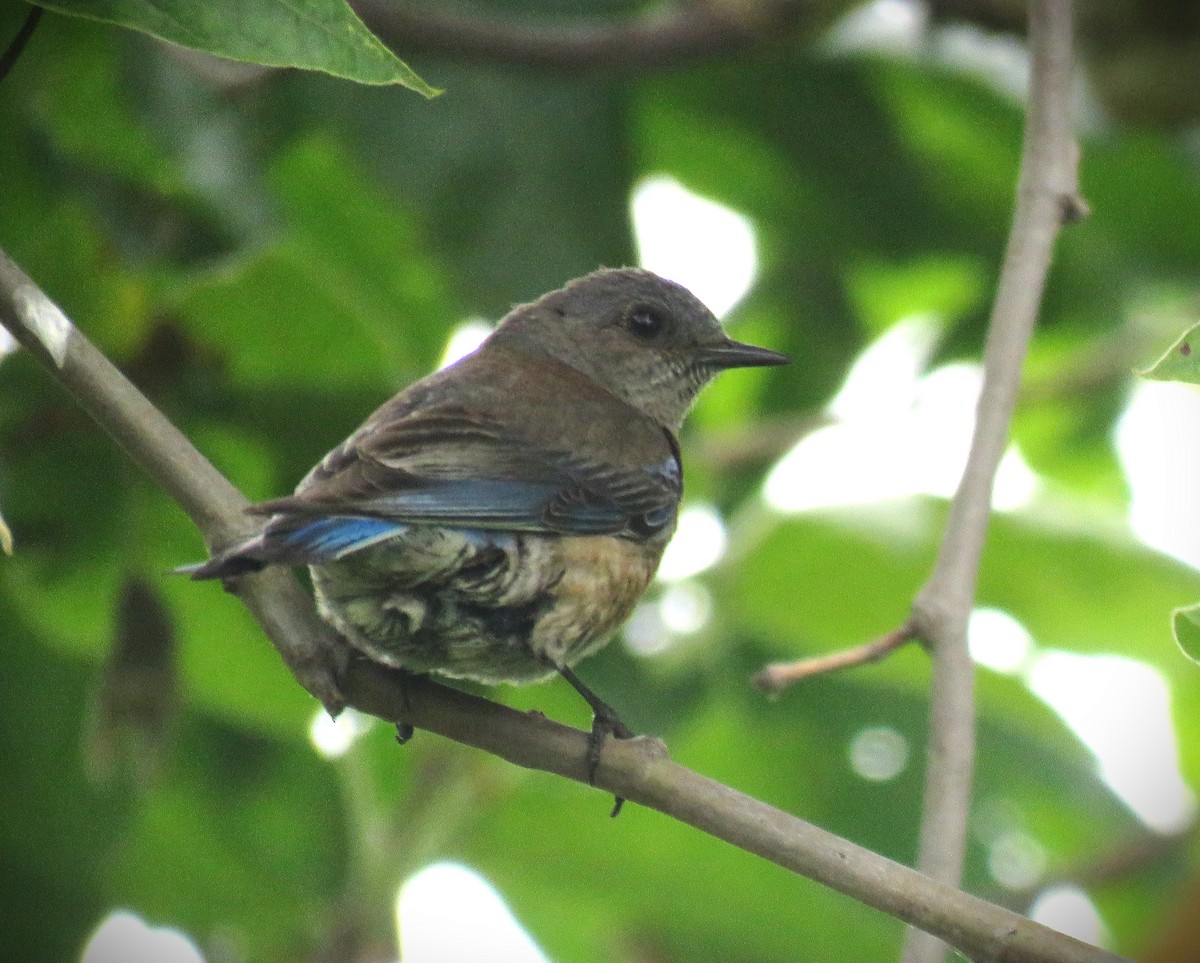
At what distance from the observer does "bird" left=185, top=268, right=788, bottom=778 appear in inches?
134

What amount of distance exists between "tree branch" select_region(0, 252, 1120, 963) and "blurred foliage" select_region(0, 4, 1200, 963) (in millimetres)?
790

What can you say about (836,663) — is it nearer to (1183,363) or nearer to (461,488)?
(461,488)

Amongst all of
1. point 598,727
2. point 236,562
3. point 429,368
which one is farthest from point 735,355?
point 236,562

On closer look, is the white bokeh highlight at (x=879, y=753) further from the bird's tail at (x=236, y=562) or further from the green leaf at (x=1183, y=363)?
the green leaf at (x=1183, y=363)

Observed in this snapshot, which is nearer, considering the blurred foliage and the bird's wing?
the bird's wing

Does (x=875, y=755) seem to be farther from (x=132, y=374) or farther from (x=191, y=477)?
(x=191, y=477)

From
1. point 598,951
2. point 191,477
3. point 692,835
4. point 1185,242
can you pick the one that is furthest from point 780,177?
point 191,477

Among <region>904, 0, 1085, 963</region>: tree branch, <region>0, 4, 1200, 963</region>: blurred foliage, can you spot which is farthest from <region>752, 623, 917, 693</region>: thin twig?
<region>0, 4, 1200, 963</region>: blurred foliage

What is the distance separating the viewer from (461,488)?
375 centimetres

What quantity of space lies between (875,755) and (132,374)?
238cm

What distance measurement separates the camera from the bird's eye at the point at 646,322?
5457mm

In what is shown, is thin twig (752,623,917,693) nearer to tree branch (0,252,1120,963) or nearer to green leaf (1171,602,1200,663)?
tree branch (0,252,1120,963)

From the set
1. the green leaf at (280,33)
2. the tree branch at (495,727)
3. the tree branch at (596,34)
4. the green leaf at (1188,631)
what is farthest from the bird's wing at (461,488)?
the green leaf at (1188,631)

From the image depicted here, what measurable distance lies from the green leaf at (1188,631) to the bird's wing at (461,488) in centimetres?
150
